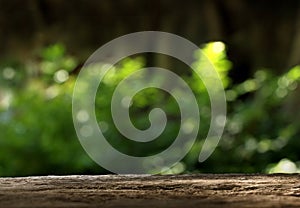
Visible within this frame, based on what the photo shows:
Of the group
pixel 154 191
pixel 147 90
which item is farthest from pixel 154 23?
pixel 154 191

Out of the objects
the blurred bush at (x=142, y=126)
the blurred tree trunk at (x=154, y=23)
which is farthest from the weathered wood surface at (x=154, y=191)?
the blurred tree trunk at (x=154, y=23)

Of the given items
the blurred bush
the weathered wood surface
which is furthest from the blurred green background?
the weathered wood surface

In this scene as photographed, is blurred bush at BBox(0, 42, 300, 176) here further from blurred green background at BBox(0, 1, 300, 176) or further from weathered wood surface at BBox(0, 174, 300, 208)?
weathered wood surface at BBox(0, 174, 300, 208)

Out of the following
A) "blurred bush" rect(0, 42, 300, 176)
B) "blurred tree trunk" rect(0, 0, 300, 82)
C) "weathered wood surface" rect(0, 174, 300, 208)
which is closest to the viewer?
"weathered wood surface" rect(0, 174, 300, 208)

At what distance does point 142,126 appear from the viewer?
5.16 feet

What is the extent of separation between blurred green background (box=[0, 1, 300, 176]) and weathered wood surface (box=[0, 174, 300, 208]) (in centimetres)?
98

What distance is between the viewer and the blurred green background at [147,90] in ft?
4.99

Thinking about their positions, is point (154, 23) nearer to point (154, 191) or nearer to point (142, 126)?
point (142, 126)

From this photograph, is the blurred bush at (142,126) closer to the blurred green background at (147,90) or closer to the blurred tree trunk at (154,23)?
the blurred green background at (147,90)

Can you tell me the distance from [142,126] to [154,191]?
1.17m

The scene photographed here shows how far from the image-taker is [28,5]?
197 centimetres

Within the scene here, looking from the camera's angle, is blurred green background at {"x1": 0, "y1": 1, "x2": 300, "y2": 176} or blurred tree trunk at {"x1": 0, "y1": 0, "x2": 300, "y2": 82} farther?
blurred tree trunk at {"x1": 0, "y1": 0, "x2": 300, "y2": 82}

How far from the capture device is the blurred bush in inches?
59.0

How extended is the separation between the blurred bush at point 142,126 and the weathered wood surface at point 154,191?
98cm
